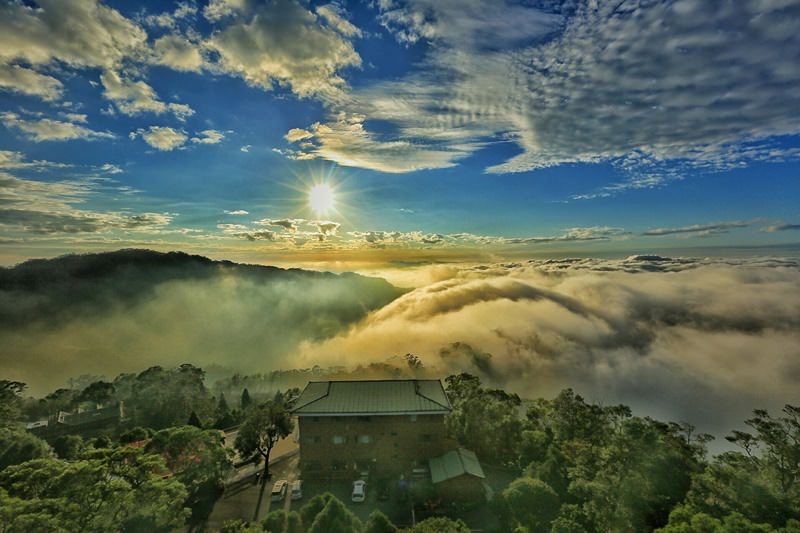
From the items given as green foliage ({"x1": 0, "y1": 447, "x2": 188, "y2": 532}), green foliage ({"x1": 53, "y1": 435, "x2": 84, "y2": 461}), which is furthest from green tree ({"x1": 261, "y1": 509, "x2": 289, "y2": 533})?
green foliage ({"x1": 53, "y1": 435, "x2": 84, "y2": 461})

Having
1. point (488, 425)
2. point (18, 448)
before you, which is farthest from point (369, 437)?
point (18, 448)

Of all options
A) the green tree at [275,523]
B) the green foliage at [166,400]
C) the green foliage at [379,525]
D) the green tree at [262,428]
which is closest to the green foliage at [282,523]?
the green tree at [275,523]

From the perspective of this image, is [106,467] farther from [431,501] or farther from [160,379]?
[160,379]

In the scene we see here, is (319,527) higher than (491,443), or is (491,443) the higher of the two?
(319,527)

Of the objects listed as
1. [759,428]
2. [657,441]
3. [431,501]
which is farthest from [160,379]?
[759,428]

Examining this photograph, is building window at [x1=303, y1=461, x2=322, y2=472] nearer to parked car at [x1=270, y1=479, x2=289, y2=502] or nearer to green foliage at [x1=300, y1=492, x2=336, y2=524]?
parked car at [x1=270, y1=479, x2=289, y2=502]

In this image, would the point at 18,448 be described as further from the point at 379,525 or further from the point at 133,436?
the point at 379,525
